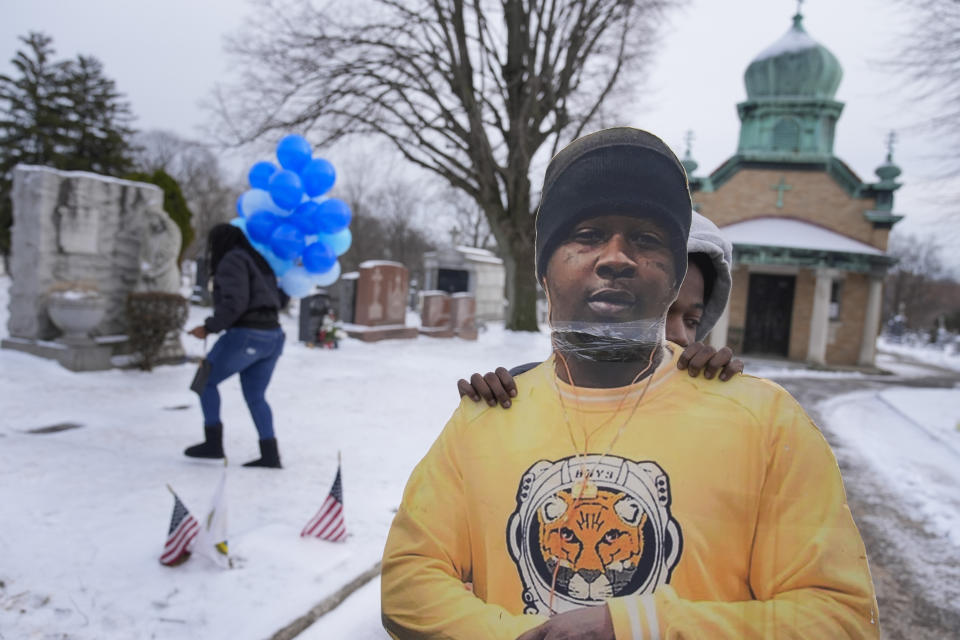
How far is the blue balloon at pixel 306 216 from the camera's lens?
4.59 metres

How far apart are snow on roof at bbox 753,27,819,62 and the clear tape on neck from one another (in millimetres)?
22200

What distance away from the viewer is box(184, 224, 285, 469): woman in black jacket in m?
4.29

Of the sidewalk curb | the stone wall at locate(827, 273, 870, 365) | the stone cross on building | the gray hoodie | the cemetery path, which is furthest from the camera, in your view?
the stone wall at locate(827, 273, 870, 365)

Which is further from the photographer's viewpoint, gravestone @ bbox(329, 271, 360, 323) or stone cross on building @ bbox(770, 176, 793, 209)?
stone cross on building @ bbox(770, 176, 793, 209)

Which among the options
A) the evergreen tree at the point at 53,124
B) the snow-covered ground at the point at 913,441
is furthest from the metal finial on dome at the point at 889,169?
the evergreen tree at the point at 53,124

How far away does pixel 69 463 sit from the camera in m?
4.40

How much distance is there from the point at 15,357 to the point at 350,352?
5248 mm

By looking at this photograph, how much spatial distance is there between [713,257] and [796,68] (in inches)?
841

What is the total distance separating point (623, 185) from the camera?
108cm

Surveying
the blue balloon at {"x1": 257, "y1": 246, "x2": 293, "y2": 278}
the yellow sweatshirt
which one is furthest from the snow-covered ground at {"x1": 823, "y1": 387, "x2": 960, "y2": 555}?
the blue balloon at {"x1": 257, "y1": 246, "x2": 293, "y2": 278}

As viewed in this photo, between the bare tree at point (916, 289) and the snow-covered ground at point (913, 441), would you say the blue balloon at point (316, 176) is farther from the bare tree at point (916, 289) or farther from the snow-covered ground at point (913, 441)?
the bare tree at point (916, 289)

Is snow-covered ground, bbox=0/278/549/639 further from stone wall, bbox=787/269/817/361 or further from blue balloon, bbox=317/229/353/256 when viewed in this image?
stone wall, bbox=787/269/817/361

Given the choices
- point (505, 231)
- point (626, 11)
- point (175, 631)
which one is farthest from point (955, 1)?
point (175, 631)

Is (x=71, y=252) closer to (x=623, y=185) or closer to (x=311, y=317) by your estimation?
(x=311, y=317)
